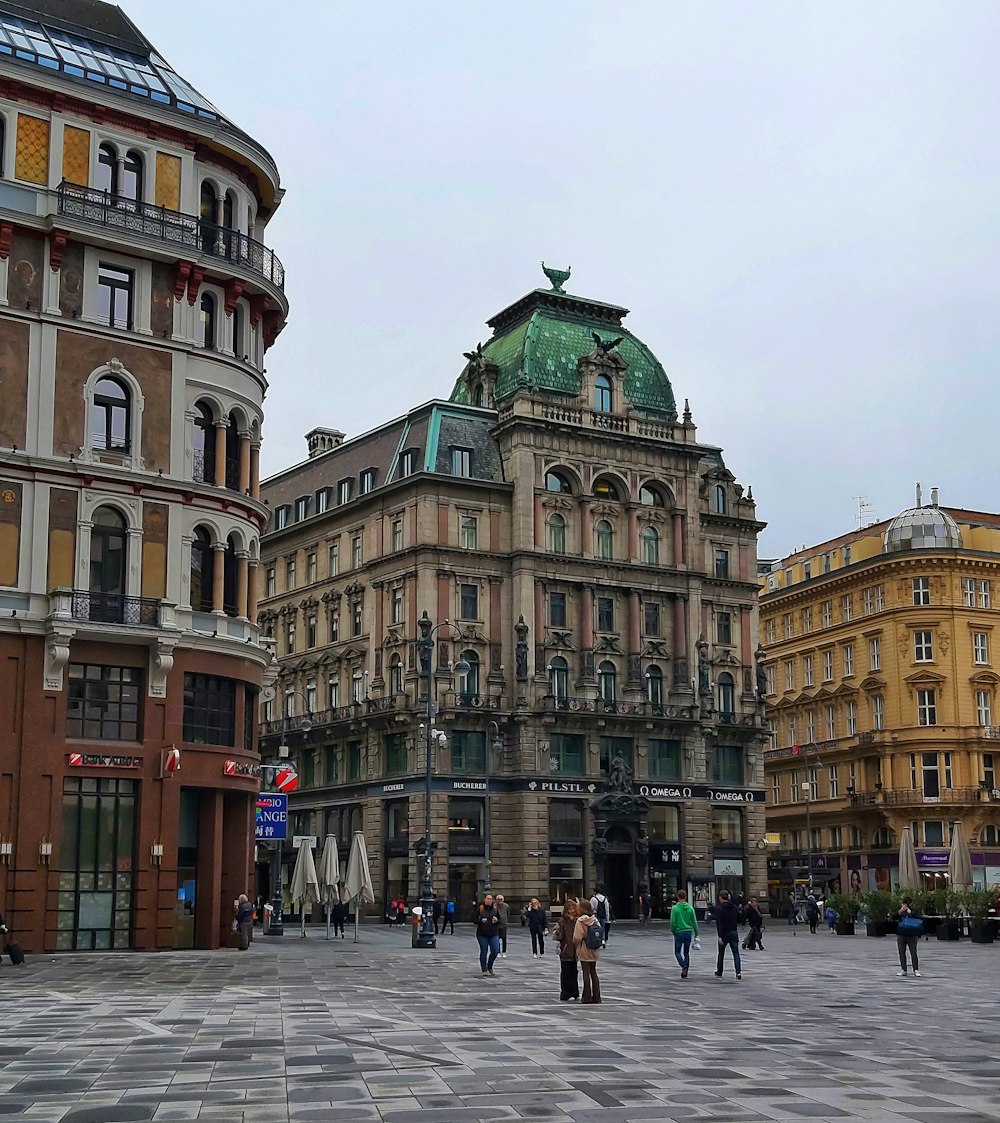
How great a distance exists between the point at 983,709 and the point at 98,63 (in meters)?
69.9

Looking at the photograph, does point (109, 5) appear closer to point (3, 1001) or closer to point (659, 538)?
point (3, 1001)

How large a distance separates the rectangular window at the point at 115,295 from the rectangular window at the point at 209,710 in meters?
10.6

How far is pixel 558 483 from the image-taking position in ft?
271

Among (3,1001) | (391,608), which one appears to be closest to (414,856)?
(391,608)

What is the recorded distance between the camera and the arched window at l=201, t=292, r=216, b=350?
45.7 metres

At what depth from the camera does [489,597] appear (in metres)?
80.2

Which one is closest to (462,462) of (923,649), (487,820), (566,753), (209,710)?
(566,753)

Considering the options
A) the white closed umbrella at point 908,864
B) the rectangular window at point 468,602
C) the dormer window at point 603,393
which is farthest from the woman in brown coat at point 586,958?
the dormer window at point 603,393

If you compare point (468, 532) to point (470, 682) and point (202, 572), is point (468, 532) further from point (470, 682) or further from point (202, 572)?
point (202, 572)

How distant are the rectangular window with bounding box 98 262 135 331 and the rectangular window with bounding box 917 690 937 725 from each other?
64531 millimetres

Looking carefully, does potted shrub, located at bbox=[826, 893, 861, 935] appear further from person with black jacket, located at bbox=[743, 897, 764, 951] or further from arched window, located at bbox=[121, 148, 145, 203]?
arched window, located at bbox=[121, 148, 145, 203]

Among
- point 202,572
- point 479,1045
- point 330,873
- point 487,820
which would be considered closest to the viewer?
point 479,1045

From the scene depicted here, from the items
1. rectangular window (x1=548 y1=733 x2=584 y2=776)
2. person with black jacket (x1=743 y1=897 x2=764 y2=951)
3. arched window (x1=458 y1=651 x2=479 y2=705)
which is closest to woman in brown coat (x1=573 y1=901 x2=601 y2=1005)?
person with black jacket (x1=743 y1=897 x2=764 y2=951)

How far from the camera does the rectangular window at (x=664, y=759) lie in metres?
82.2
